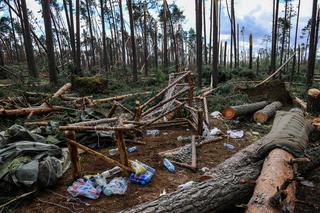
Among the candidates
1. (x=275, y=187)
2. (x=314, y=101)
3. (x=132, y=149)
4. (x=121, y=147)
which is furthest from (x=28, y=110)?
(x=314, y=101)

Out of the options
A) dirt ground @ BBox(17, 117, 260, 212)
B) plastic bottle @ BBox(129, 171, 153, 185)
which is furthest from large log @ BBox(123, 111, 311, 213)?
plastic bottle @ BBox(129, 171, 153, 185)

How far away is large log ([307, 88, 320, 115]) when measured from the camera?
6.94 m

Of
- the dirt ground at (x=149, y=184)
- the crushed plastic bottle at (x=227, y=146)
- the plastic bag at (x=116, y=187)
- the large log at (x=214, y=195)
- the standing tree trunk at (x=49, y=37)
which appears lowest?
the crushed plastic bottle at (x=227, y=146)

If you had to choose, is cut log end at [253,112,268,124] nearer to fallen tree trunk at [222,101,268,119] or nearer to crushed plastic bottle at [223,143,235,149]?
fallen tree trunk at [222,101,268,119]

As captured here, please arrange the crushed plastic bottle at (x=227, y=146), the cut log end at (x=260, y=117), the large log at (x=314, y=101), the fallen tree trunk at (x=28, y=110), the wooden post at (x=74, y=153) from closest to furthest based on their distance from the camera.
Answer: the wooden post at (x=74, y=153) → the crushed plastic bottle at (x=227, y=146) → the fallen tree trunk at (x=28, y=110) → the cut log end at (x=260, y=117) → the large log at (x=314, y=101)

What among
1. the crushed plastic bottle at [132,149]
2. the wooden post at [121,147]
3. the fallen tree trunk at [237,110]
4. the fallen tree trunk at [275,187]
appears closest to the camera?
the fallen tree trunk at [275,187]

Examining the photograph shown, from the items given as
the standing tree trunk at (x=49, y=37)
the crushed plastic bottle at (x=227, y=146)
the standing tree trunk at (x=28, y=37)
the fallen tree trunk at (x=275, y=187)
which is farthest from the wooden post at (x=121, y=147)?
the standing tree trunk at (x=28, y=37)

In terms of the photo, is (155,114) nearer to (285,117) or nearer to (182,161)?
(182,161)

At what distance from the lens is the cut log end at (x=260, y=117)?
6.69 meters

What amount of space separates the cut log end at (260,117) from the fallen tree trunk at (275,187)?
415 centimetres

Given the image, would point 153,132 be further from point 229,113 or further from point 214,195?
point 214,195

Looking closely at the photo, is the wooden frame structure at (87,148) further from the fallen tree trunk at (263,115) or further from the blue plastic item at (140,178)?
the fallen tree trunk at (263,115)

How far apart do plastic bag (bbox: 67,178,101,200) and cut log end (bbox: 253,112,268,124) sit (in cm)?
533

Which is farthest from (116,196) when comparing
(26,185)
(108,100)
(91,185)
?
(108,100)
